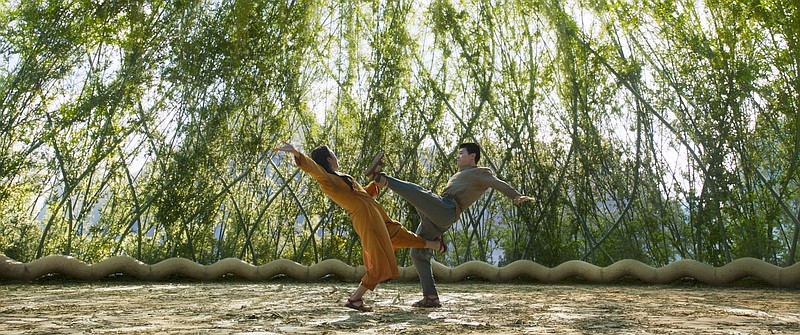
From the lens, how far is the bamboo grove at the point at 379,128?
22.4ft

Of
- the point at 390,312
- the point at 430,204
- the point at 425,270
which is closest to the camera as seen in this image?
the point at 390,312

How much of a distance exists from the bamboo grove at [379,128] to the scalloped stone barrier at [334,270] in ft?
1.60

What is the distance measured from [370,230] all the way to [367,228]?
18 mm

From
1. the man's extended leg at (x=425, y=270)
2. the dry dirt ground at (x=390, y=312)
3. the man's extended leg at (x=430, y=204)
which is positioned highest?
the man's extended leg at (x=430, y=204)

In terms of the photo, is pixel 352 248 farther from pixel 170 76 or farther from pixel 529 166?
pixel 170 76

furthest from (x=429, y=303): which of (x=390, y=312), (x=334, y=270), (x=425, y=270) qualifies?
(x=334, y=270)

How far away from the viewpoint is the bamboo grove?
6840mm

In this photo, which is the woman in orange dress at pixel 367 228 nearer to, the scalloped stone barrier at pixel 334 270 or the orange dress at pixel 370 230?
the orange dress at pixel 370 230

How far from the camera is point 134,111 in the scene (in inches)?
293

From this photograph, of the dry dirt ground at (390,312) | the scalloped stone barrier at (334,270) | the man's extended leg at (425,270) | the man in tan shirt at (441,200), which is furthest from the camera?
the scalloped stone barrier at (334,270)

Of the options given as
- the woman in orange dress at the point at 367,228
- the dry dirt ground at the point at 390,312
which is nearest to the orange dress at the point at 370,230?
the woman in orange dress at the point at 367,228

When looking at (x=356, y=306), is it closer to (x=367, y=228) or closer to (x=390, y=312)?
(x=390, y=312)

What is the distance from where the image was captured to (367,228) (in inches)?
148

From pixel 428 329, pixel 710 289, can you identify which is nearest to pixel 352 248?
pixel 710 289
